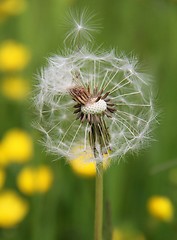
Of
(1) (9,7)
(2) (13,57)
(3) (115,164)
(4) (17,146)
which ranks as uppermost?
(1) (9,7)

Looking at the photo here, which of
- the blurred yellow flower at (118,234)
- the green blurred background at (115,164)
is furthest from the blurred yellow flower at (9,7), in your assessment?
the blurred yellow flower at (118,234)

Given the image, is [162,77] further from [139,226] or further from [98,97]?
[98,97]

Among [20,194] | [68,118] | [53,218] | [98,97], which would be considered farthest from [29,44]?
[98,97]

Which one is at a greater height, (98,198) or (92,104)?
(92,104)

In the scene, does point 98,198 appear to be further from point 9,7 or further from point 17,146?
point 9,7

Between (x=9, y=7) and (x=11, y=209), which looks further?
(x=9, y=7)

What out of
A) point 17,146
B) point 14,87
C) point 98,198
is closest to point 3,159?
point 17,146

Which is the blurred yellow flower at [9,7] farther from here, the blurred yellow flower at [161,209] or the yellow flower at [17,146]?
the blurred yellow flower at [161,209]

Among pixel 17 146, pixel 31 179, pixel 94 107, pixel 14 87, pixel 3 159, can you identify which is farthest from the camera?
pixel 14 87
